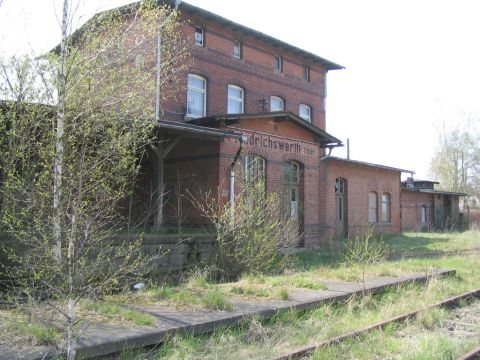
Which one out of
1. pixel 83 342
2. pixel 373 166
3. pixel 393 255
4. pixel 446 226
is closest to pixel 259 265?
pixel 83 342

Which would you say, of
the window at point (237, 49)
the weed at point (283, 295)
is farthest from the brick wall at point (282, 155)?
the weed at point (283, 295)

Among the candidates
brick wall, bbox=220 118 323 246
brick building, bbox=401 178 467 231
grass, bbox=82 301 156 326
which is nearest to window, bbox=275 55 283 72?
brick wall, bbox=220 118 323 246

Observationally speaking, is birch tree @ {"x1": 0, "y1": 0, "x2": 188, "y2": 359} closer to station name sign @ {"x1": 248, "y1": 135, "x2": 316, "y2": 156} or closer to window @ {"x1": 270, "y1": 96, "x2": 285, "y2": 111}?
station name sign @ {"x1": 248, "y1": 135, "x2": 316, "y2": 156}

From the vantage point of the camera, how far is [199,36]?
792 inches

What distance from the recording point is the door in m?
24.6

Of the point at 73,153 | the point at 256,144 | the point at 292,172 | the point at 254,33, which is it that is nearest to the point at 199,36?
the point at 254,33

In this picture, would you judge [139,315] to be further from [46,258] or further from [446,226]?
[446,226]

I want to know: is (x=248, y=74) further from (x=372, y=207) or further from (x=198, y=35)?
(x=372, y=207)

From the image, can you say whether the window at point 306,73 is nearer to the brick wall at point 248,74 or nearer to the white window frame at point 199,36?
the brick wall at point 248,74

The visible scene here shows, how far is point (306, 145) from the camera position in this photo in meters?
19.0

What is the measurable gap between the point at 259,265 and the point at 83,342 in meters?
5.98

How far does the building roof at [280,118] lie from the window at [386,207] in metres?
9.78

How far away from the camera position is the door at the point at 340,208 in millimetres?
24609

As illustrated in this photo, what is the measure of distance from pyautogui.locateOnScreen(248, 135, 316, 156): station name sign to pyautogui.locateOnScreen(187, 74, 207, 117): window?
371 cm
